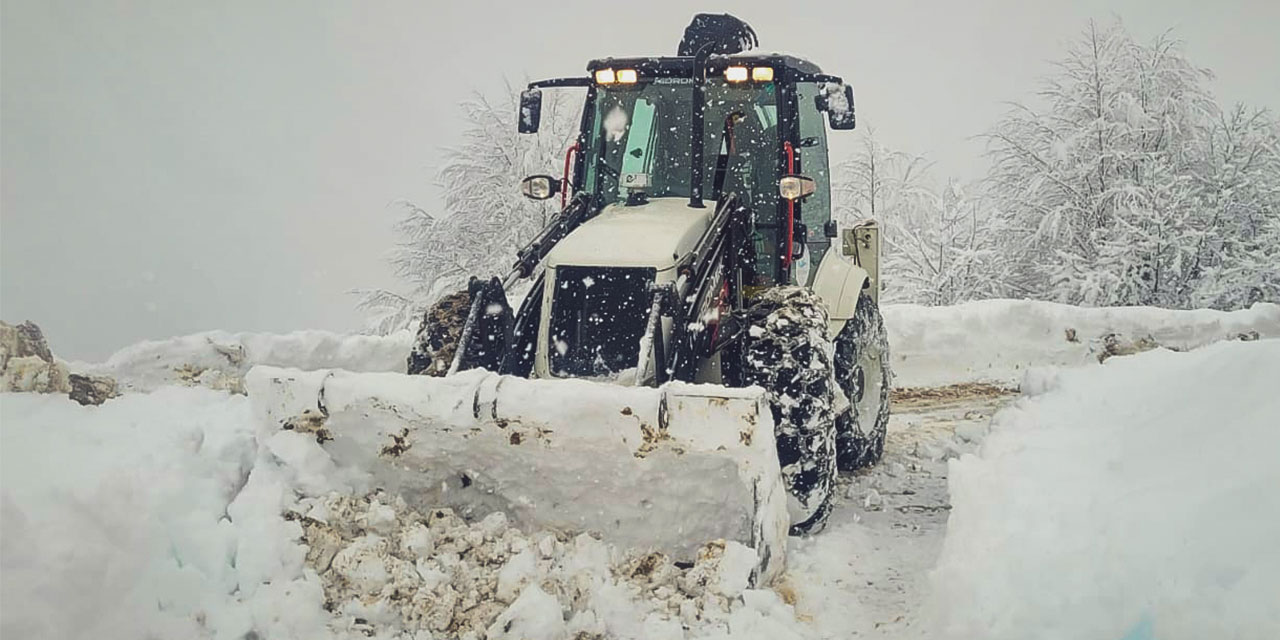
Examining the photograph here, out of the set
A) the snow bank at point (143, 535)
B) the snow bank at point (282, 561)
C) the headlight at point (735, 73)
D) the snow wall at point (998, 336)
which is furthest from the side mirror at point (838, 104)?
the snow wall at point (998, 336)

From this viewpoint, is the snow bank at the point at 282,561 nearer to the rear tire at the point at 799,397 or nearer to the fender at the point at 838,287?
the rear tire at the point at 799,397

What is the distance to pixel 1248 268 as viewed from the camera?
33.9 ft

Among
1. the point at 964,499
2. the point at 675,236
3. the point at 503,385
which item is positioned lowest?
the point at 964,499

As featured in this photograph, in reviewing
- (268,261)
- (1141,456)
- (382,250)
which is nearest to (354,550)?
(1141,456)

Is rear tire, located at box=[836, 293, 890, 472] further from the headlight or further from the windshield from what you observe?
the headlight

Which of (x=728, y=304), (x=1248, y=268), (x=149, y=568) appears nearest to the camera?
(x=149, y=568)

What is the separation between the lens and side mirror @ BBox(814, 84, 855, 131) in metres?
4.78

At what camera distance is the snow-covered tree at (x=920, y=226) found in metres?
14.4

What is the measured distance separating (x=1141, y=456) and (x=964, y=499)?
0.59m

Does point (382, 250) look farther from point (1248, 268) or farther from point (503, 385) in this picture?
point (503, 385)

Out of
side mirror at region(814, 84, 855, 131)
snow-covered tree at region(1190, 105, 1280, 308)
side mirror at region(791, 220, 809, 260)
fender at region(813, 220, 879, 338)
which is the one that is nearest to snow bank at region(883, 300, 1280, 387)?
snow-covered tree at region(1190, 105, 1280, 308)

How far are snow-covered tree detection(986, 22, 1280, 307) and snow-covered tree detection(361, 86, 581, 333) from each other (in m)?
6.57

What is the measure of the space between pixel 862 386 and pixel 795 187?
153cm

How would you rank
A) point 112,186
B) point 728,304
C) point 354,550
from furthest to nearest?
point 112,186 → point 728,304 → point 354,550
